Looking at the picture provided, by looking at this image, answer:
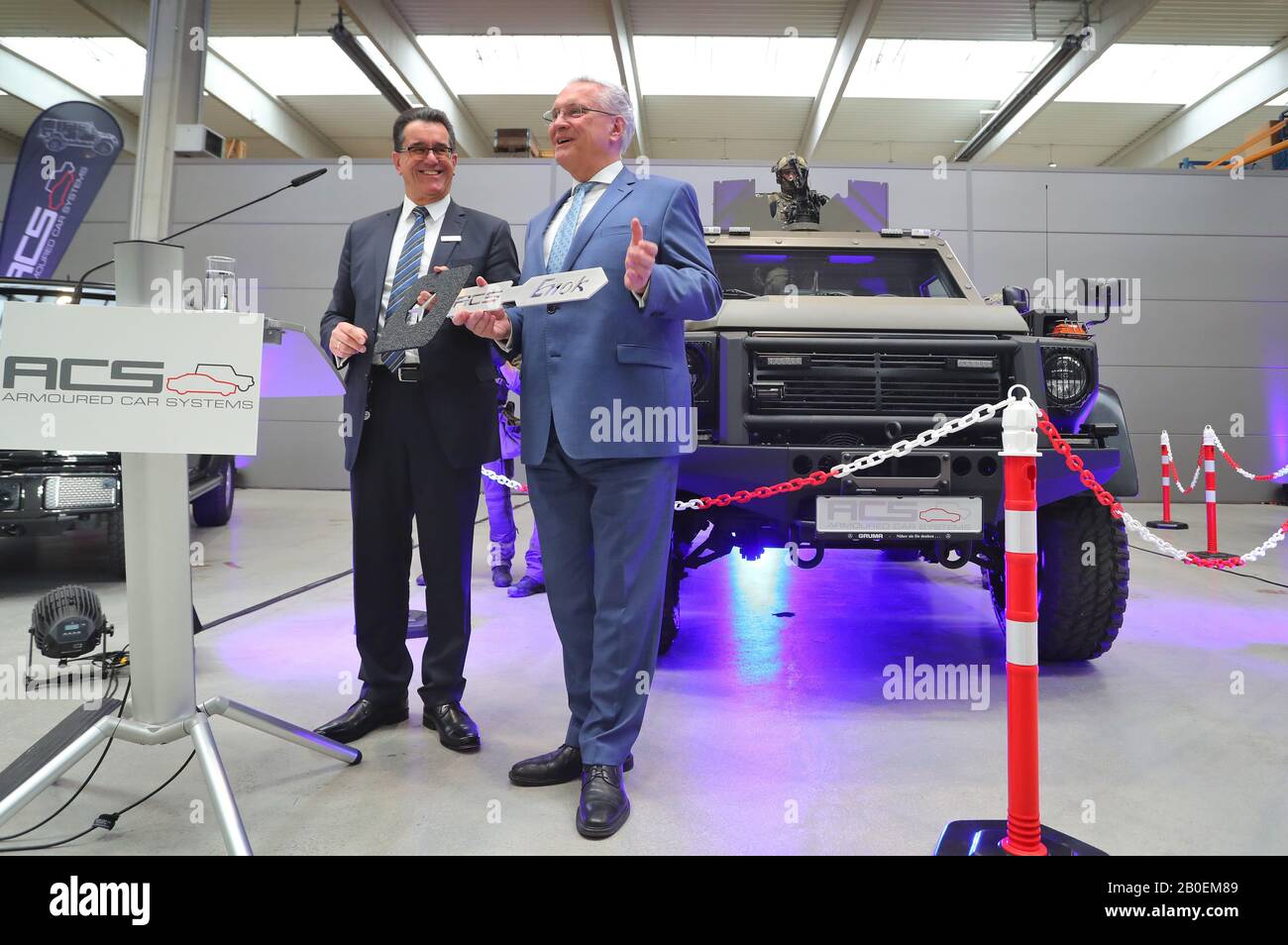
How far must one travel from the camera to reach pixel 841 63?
1069cm

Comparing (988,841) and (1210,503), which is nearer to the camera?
(988,841)

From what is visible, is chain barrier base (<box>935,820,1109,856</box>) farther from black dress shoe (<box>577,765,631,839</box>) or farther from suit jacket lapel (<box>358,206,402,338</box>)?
suit jacket lapel (<box>358,206,402,338</box>)

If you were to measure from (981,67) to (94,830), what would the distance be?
12836 millimetres

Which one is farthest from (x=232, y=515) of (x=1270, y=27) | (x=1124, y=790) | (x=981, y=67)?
(x=1270, y=27)

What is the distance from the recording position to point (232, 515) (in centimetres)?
780

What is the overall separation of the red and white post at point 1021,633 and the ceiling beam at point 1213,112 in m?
12.3

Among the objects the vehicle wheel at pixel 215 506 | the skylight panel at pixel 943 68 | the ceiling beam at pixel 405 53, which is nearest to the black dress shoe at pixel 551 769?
the vehicle wheel at pixel 215 506

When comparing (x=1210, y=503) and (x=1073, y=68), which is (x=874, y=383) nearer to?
(x=1210, y=503)

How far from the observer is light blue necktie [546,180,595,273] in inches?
86.0

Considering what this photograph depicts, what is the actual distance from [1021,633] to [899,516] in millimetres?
1087

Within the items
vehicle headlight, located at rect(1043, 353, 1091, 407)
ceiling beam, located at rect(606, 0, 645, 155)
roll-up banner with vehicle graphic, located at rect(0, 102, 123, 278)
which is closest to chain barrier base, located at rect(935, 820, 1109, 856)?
vehicle headlight, located at rect(1043, 353, 1091, 407)

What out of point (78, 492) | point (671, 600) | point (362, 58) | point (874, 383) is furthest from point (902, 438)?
point (362, 58)

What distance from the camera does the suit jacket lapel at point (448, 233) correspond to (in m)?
2.44
